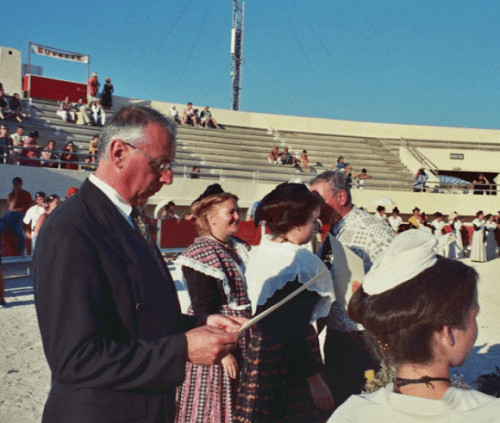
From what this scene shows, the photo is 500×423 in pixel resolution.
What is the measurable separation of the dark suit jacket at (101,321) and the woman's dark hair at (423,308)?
0.57 meters

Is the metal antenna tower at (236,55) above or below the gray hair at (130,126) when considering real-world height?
above

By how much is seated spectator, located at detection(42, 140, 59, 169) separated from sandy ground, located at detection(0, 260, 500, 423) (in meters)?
7.38

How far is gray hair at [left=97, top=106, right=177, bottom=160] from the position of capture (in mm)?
1835

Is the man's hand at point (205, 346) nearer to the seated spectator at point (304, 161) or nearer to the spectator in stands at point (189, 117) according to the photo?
the seated spectator at point (304, 161)

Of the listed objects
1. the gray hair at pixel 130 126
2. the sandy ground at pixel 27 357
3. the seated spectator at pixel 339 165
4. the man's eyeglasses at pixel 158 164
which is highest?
the seated spectator at pixel 339 165

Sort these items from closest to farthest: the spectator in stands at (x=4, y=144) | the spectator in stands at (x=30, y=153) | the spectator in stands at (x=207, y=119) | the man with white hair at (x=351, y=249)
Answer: the man with white hair at (x=351, y=249), the spectator in stands at (x=4, y=144), the spectator in stands at (x=30, y=153), the spectator in stands at (x=207, y=119)

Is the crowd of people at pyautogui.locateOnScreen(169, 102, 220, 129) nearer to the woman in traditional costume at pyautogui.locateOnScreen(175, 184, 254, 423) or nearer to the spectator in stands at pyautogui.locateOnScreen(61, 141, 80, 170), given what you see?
the spectator in stands at pyautogui.locateOnScreen(61, 141, 80, 170)

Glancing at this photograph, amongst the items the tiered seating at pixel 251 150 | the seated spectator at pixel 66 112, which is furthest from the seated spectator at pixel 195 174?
the seated spectator at pixel 66 112

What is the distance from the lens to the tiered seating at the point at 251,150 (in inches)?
780

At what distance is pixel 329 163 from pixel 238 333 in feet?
76.3

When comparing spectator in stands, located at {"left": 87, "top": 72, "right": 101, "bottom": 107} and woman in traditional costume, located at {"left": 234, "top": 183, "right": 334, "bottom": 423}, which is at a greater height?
spectator in stands, located at {"left": 87, "top": 72, "right": 101, "bottom": 107}

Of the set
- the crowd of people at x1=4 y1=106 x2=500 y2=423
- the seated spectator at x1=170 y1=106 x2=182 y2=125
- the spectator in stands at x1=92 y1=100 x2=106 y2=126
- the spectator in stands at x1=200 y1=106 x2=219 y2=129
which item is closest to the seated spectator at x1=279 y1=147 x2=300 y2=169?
the spectator in stands at x1=200 y1=106 x2=219 y2=129

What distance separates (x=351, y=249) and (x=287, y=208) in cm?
56

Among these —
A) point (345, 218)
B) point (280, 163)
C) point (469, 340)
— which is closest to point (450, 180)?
point (280, 163)
